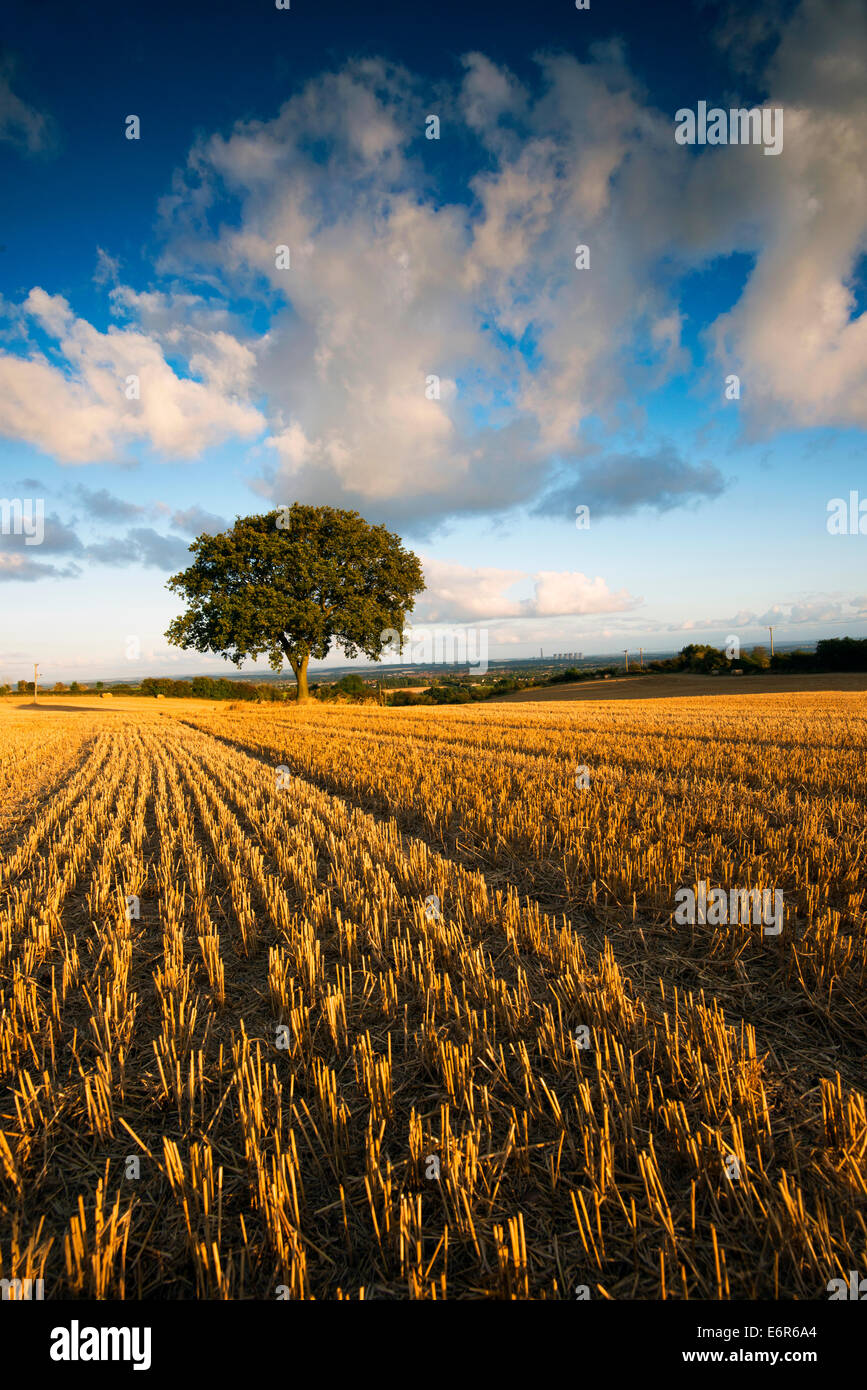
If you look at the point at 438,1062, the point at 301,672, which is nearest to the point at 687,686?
the point at 301,672

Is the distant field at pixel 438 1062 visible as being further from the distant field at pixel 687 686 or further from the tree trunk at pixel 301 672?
the distant field at pixel 687 686

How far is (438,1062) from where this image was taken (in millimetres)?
3064

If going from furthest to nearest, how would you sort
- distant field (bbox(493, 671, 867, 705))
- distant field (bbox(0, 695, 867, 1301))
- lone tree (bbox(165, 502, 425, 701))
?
1. distant field (bbox(493, 671, 867, 705))
2. lone tree (bbox(165, 502, 425, 701))
3. distant field (bbox(0, 695, 867, 1301))

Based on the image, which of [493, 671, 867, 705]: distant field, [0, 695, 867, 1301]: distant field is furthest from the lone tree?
[0, 695, 867, 1301]: distant field

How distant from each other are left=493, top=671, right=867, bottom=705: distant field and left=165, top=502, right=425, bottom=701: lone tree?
16945mm

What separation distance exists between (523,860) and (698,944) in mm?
2281

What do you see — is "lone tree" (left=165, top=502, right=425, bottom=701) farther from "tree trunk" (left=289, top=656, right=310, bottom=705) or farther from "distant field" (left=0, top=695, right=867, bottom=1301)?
"distant field" (left=0, top=695, right=867, bottom=1301)

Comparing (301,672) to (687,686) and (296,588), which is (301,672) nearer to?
(296,588)

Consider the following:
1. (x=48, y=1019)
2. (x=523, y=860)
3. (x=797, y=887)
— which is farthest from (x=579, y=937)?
(x=48, y=1019)

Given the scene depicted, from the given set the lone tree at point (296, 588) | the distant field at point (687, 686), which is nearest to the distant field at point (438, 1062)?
the lone tree at point (296, 588)

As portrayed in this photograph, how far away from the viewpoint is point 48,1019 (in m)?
3.47

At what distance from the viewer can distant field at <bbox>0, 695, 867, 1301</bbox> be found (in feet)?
6.68

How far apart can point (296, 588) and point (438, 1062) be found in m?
36.1

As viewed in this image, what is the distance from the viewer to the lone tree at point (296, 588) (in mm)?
34594
